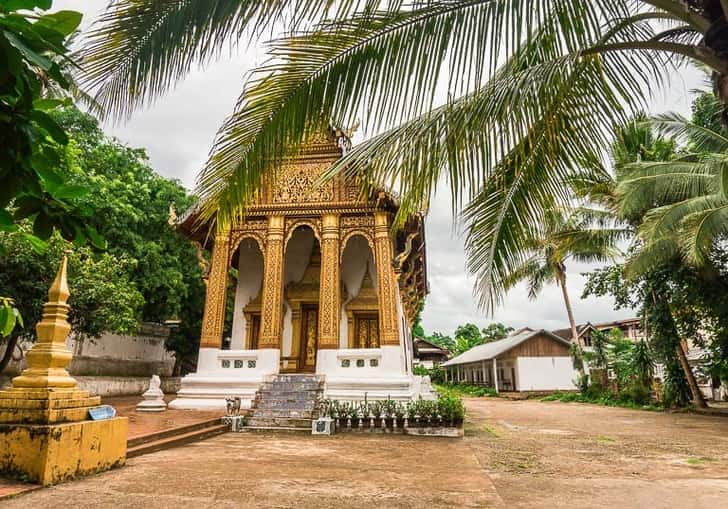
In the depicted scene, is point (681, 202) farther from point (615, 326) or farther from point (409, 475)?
point (615, 326)

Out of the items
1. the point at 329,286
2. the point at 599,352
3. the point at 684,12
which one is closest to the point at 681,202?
the point at 329,286

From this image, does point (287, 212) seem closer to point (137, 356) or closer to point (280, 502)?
point (280, 502)

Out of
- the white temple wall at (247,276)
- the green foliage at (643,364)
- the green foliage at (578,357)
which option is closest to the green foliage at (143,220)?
the white temple wall at (247,276)

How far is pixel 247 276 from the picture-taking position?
12.8 meters

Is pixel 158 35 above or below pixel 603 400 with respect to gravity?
above

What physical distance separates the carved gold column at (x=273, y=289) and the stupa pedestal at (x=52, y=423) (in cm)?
544

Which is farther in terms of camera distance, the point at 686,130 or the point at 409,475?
the point at 686,130

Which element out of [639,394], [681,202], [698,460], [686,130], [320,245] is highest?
[686,130]

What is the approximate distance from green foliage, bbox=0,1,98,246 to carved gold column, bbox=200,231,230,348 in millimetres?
9647

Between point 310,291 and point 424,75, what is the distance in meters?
9.83

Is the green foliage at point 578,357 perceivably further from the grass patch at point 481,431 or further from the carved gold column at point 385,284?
the carved gold column at point 385,284

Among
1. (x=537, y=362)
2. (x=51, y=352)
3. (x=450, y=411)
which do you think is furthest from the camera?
(x=537, y=362)

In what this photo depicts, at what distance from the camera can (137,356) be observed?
16.8 m

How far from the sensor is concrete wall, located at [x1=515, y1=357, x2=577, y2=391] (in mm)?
28500
